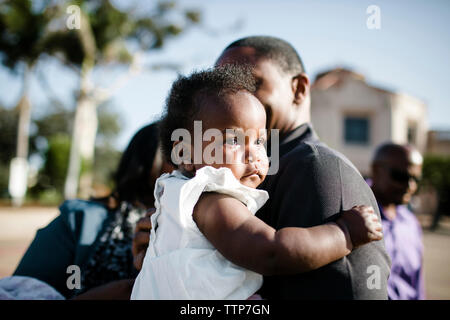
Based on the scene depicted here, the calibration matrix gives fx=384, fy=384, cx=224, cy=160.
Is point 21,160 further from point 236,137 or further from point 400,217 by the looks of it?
point 236,137

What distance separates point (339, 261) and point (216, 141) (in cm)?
66

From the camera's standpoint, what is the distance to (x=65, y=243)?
2.41m

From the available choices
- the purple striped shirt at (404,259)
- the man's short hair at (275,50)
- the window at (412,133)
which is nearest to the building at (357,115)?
the window at (412,133)

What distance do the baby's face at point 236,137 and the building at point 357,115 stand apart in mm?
24184

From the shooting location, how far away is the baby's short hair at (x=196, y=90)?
5.49 ft

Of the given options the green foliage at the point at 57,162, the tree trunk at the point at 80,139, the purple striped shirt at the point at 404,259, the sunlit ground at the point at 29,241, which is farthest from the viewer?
the green foliage at the point at 57,162

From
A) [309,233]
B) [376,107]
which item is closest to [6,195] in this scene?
[376,107]

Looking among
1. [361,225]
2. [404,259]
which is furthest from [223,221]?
[404,259]

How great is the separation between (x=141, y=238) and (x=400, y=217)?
3.01 meters

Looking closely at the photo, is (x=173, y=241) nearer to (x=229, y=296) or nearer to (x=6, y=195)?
(x=229, y=296)

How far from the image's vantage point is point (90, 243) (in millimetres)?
2463

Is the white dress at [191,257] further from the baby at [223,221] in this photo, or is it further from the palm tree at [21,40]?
the palm tree at [21,40]
